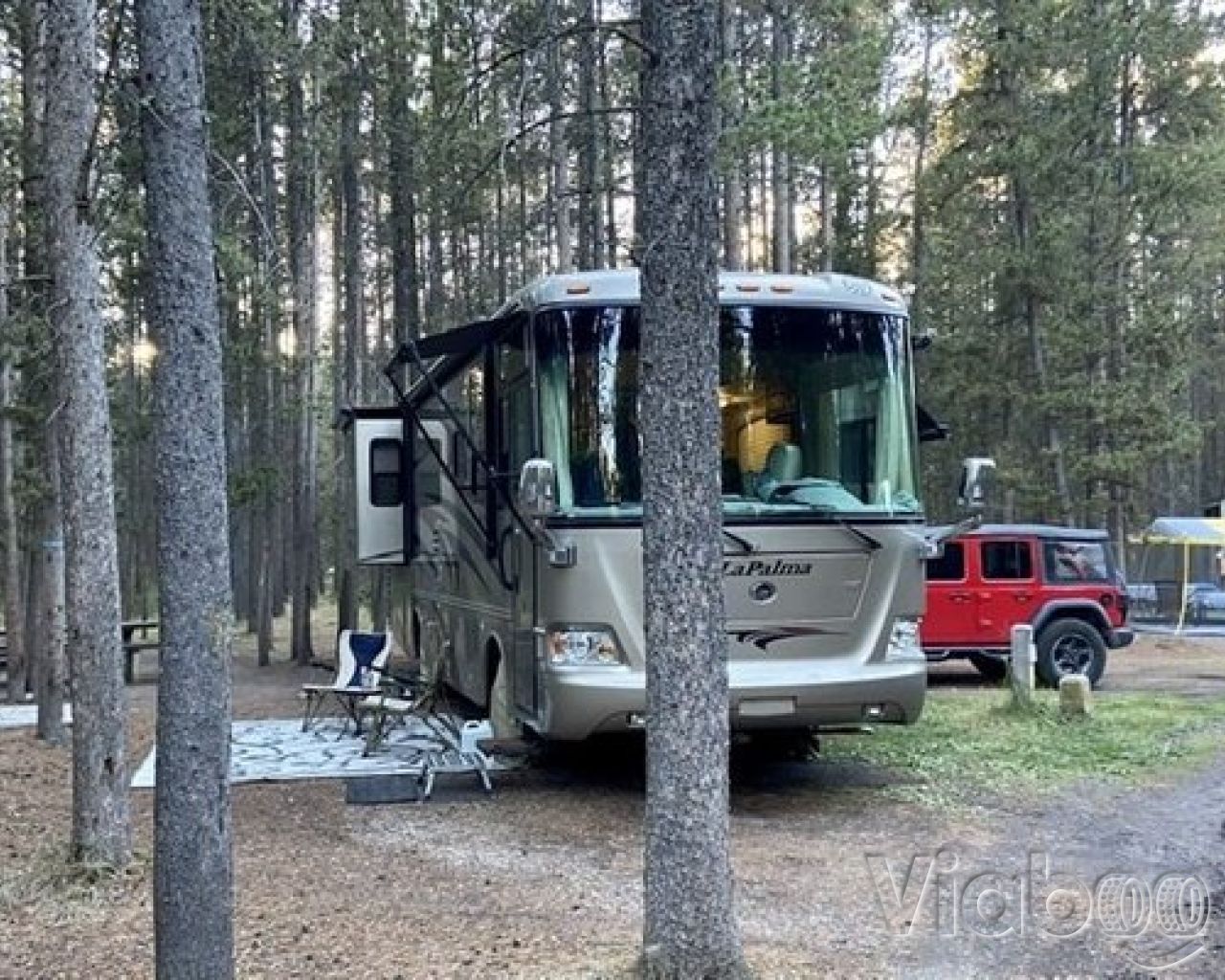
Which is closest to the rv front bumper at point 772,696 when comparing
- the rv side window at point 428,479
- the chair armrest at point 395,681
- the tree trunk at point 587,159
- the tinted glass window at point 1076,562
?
the chair armrest at point 395,681

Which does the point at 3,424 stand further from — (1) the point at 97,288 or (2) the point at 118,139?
(2) the point at 118,139

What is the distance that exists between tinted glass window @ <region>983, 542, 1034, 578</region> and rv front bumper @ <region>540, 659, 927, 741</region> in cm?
669

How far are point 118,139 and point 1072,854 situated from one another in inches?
211

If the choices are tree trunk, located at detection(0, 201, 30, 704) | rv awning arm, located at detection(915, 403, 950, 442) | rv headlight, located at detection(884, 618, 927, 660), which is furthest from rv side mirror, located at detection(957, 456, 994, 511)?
tree trunk, located at detection(0, 201, 30, 704)

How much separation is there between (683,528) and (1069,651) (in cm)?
1065

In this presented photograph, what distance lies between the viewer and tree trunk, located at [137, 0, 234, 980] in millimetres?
3545

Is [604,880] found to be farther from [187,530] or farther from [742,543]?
[187,530]

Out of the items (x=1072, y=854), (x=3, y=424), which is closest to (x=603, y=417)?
(x=1072, y=854)

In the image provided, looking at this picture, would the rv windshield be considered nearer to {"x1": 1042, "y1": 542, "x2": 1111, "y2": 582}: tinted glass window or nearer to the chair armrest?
the chair armrest

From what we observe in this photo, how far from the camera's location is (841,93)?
13.7 metres

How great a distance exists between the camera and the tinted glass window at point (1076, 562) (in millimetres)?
13422

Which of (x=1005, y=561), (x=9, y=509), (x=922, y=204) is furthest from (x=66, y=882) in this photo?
(x=922, y=204)

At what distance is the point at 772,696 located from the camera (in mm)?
6770

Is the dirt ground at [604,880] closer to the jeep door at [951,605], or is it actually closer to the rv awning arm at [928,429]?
the rv awning arm at [928,429]
